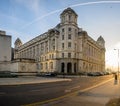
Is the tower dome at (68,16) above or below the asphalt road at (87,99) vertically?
above

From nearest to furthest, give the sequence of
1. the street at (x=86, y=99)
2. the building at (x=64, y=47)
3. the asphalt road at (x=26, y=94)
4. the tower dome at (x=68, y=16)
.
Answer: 1. the asphalt road at (x=26, y=94)
2. the street at (x=86, y=99)
3. the tower dome at (x=68, y=16)
4. the building at (x=64, y=47)

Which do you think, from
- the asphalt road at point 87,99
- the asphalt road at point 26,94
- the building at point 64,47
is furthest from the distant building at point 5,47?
the asphalt road at point 87,99

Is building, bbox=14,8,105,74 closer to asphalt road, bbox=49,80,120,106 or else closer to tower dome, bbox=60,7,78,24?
tower dome, bbox=60,7,78,24

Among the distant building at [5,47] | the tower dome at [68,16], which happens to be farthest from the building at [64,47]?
the distant building at [5,47]

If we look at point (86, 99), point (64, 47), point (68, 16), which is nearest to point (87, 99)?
point (86, 99)

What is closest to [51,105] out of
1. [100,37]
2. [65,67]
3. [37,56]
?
[65,67]

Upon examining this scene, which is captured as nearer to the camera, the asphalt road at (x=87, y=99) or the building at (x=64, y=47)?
the asphalt road at (x=87, y=99)

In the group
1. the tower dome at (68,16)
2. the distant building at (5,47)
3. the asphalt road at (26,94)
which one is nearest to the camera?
the asphalt road at (26,94)

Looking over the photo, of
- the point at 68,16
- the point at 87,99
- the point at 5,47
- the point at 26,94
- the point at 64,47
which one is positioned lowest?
the point at 87,99

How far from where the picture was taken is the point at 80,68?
112 m

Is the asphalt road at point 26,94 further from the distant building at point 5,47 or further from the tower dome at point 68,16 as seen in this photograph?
the tower dome at point 68,16

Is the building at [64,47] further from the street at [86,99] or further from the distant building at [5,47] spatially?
the street at [86,99]

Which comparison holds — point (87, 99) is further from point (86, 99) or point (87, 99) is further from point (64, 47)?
point (64, 47)

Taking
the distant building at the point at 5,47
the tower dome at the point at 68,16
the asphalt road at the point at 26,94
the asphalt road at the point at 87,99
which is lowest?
the asphalt road at the point at 87,99
